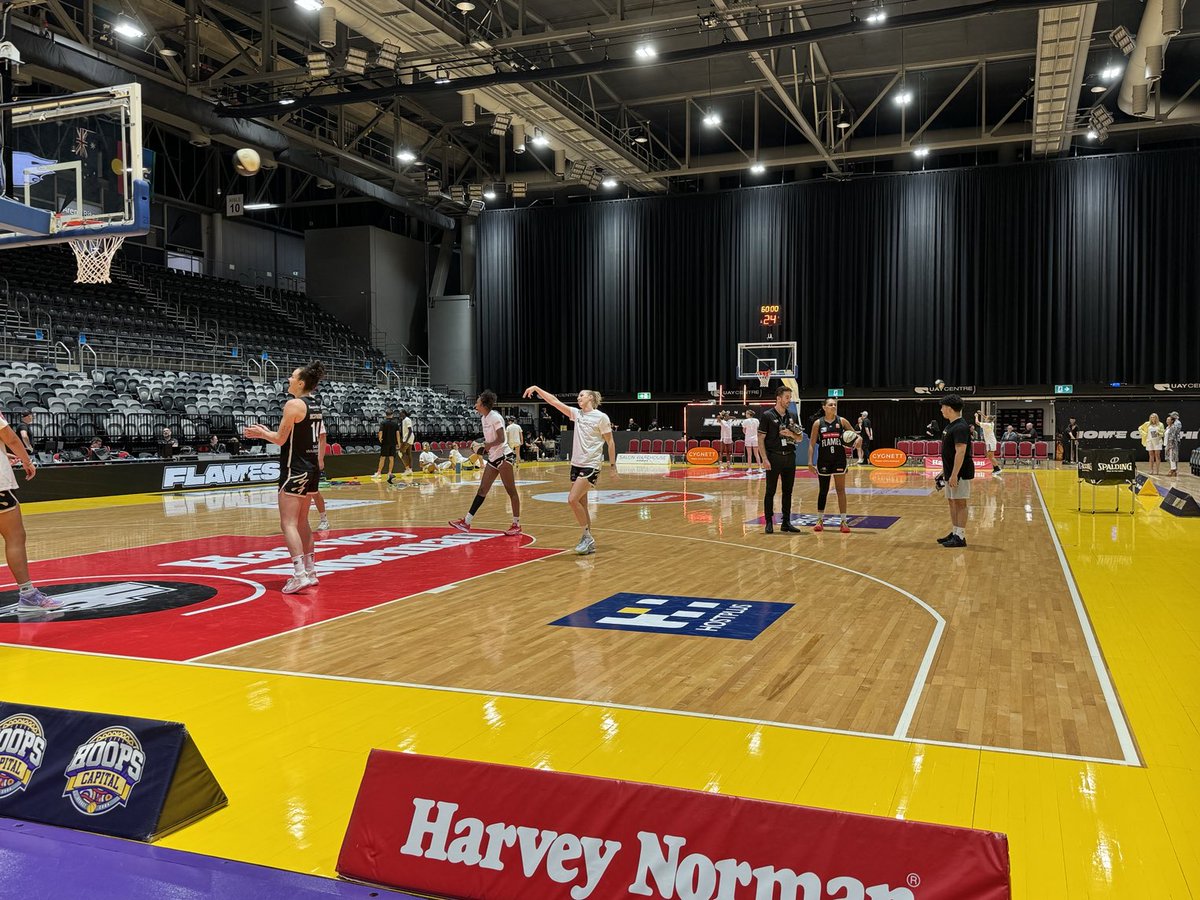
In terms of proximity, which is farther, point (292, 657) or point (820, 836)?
point (292, 657)

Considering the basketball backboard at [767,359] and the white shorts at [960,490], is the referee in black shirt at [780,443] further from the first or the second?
the basketball backboard at [767,359]

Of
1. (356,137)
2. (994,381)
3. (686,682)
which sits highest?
(356,137)

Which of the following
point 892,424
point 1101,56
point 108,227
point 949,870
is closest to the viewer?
point 949,870

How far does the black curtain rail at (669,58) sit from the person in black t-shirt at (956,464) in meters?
9.79

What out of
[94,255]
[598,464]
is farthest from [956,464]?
[94,255]

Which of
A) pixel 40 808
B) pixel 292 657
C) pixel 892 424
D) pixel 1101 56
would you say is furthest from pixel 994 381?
pixel 40 808

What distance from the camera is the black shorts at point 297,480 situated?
7312mm

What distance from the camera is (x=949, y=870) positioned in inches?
86.3

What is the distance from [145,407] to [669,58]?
1425cm

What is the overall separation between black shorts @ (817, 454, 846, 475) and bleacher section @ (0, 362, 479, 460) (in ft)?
49.0

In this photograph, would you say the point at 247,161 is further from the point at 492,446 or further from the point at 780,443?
the point at 780,443

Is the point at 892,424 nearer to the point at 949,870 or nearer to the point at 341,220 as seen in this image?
the point at 341,220

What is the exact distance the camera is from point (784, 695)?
4.70 metres

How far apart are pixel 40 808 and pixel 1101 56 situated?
102 ft
